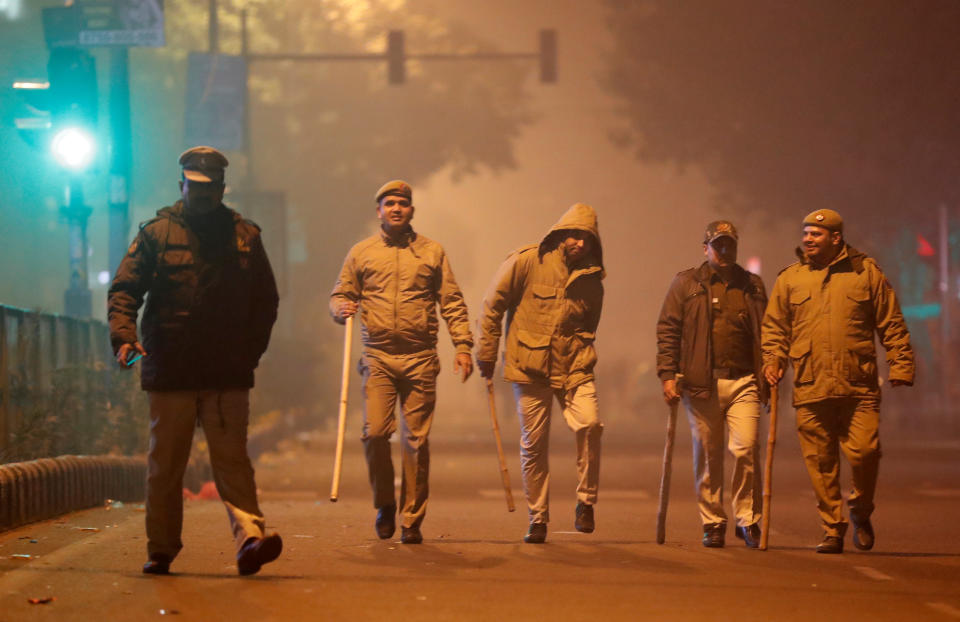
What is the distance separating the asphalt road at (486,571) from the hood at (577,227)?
1834 mm

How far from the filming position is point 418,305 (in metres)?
10.6

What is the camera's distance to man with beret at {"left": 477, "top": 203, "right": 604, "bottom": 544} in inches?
427

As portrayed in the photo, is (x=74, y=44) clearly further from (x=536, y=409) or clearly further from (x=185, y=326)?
(x=185, y=326)

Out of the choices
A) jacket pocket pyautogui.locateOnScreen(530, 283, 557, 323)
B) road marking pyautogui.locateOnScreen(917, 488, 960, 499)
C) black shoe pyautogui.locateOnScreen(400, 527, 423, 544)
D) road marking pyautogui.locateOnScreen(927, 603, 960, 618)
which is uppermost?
jacket pocket pyautogui.locateOnScreen(530, 283, 557, 323)

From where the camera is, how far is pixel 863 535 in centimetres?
1033

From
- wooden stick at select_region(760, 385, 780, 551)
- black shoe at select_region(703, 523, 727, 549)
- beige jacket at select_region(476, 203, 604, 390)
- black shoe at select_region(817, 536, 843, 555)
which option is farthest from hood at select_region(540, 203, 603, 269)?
black shoe at select_region(817, 536, 843, 555)

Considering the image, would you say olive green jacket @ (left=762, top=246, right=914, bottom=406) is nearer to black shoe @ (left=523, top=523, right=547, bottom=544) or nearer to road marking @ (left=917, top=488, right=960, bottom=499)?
black shoe @ (left=523, top=523, right=547, bottom=544)

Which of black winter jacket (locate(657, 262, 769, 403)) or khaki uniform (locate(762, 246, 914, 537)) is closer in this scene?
khaki uniform (locate(762, 246, 914, 537))

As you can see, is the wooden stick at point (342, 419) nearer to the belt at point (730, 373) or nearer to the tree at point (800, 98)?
the belt at point (730, 373)

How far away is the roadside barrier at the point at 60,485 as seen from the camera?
A: 34.4 feet

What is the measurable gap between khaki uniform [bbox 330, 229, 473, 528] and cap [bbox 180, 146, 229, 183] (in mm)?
2139

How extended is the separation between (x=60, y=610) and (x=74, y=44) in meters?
11.2

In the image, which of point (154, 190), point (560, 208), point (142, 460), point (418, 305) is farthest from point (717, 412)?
point (560, 208)

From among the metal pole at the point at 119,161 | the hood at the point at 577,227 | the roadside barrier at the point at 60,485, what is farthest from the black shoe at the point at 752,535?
the metal pole at the point at 119,161
